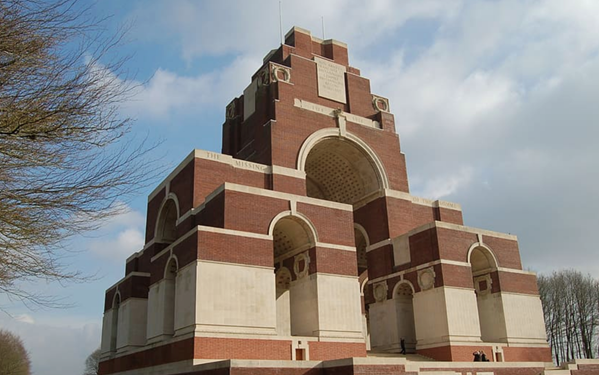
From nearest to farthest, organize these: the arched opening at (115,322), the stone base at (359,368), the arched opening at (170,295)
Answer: the stone base at (359,368) < the arched opening at (170,295) < the arched opening at (115,322)

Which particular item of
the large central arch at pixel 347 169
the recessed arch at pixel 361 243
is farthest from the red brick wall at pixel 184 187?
the recessed arch at pixel 361 243

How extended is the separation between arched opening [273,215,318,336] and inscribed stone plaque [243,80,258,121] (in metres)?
11.2

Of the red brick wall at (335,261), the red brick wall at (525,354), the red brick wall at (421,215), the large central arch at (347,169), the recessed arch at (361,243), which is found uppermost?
the large central arch at (347,169)

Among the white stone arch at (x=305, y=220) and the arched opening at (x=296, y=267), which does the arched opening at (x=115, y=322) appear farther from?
the white stone arch at (x=305, y=220)

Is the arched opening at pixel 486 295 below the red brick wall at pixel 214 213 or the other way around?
below

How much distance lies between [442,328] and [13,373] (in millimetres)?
56612

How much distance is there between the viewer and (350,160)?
1294 inches

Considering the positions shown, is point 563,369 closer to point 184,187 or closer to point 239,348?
point 239,348

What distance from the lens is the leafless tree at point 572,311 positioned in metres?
47.7

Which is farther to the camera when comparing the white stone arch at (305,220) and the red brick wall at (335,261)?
the white stone arch at (305,220)

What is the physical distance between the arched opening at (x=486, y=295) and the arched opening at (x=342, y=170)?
6.61m

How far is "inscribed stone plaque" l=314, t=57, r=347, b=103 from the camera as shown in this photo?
109ft

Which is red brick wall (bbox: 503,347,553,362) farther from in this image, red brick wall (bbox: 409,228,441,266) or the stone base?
red brick wall (bbox: 409,228,441,266)

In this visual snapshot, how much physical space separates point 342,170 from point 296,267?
391 inches
